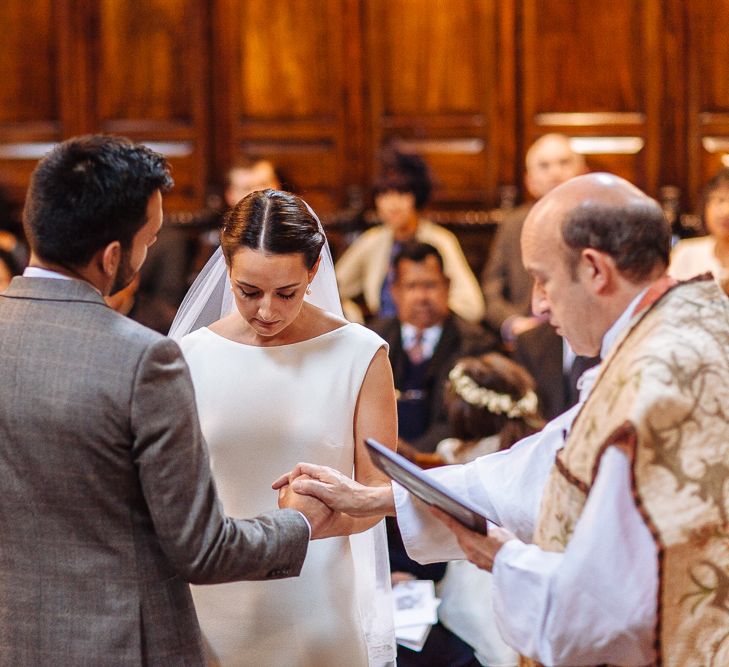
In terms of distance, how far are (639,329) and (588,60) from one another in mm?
5369

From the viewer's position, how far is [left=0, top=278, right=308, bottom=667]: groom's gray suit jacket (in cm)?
193

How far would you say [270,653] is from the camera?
2.56 meters

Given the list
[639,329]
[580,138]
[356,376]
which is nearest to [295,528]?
[356,376]

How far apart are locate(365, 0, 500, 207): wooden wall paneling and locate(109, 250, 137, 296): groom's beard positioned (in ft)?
17.0

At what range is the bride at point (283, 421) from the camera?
254 cm

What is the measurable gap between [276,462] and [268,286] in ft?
1.23

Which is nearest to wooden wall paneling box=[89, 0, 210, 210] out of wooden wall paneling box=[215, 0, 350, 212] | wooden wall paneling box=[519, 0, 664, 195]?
wooden wall paneling box=[215, 0, 350, 212]

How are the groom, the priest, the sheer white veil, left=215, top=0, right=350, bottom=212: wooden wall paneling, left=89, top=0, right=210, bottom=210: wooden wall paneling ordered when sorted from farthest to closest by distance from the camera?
left=89, top=0, right=210, bottom=210: wooden wall paneling, left=215, top=0, right=350, bottom=212: wooden wall paneling, the sheer white veil, the groom, the priest

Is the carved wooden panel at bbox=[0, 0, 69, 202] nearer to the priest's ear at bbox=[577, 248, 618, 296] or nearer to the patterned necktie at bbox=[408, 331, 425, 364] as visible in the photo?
the patterned necktie at bbox=[408, 331, 425, 364]

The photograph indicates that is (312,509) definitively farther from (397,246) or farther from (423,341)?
(397,246)

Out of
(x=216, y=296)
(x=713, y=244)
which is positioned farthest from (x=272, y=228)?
(x=713, y=244)

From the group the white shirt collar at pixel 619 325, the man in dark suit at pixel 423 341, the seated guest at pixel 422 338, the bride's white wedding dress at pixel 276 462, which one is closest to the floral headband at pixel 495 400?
the man in dark suit at pixel 423 341

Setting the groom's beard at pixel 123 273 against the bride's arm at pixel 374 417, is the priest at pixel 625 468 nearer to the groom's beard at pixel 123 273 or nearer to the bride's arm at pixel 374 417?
the bride's arm at pixel 374 417

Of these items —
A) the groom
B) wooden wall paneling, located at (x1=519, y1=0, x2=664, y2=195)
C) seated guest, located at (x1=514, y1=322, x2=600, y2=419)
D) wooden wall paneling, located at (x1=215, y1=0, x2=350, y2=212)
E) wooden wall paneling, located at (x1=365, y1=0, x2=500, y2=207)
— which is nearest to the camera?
the groom
